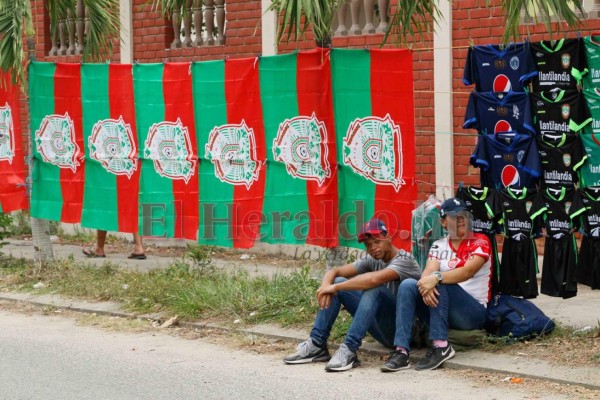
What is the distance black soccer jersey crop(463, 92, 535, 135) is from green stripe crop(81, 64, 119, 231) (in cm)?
469

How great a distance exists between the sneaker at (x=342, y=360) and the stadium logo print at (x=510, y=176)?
1879 millimetres

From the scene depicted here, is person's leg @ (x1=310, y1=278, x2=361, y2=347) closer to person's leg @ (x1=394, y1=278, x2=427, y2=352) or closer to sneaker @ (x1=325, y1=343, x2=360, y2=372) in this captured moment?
sneaker @ (x1=325, y1=343, x2=360, y2=372)

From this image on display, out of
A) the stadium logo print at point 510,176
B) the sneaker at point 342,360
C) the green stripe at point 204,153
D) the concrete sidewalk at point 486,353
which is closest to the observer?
the concrete sidewalk at point 486,353

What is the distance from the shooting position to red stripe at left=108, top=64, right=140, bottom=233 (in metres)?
11.4

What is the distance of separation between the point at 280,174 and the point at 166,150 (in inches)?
64.4

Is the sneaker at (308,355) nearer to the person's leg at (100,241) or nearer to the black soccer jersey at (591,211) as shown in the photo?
the black soccer jersey at (591,211)

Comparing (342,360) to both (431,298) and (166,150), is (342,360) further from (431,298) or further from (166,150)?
(166,150)

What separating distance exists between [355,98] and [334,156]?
0.60 metres

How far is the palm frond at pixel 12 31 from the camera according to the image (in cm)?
1155

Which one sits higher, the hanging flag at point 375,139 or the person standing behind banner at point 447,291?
the hanging flag at point 375,139

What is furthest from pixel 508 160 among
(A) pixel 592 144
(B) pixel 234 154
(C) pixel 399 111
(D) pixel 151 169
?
(D) pixel 151 169

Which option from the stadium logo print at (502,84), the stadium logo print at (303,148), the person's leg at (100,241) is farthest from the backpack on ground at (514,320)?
the person's leg at (100,241)

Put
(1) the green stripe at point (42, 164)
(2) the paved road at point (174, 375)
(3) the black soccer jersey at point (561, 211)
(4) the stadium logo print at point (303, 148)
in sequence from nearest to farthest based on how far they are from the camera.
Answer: (2) the paved road at point (174, 375) → (3) the black soccer jersey at point (561, 211) → (4) the stadium logo print at point (303, 148) → (1) the green stripe at point (42, 164)

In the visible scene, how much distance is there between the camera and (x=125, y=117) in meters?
11.5
